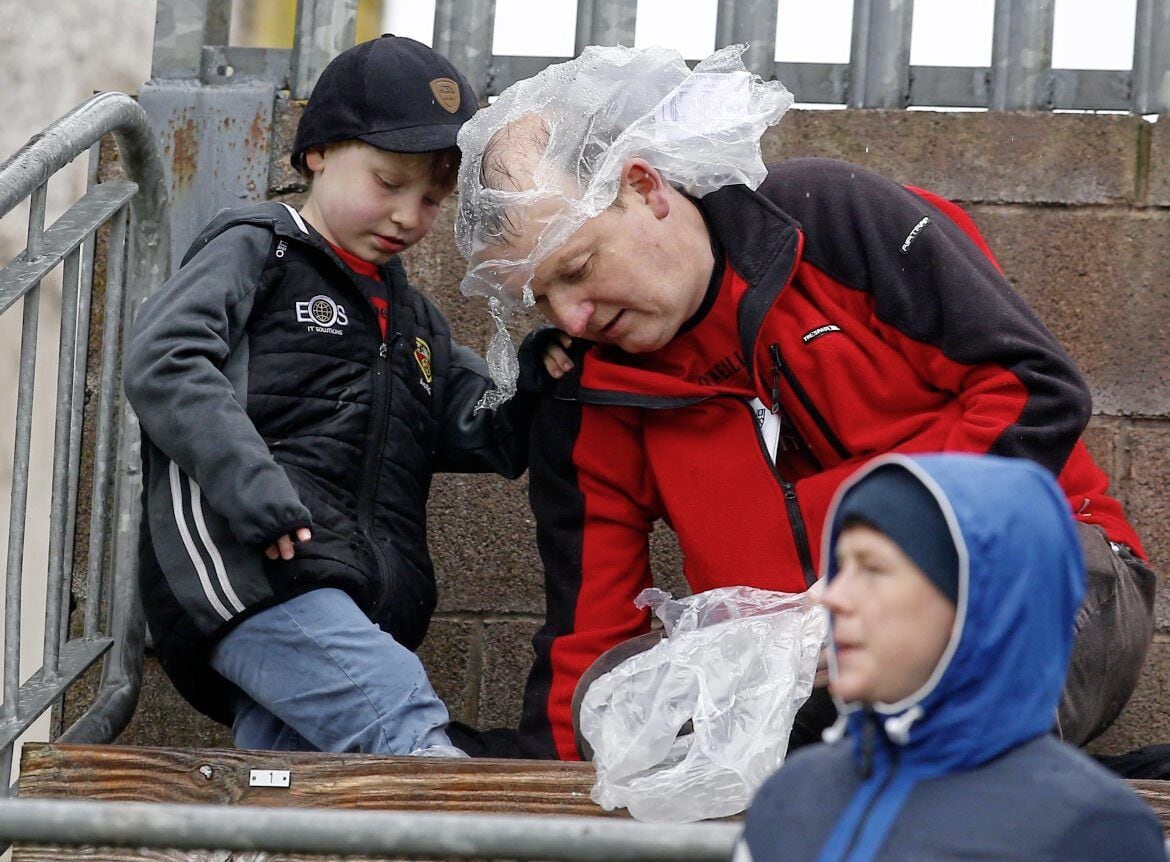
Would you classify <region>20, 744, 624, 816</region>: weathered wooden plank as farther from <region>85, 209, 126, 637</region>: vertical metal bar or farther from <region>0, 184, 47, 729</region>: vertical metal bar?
<region>85, 209, 126, 637</region>: vertical metal bar

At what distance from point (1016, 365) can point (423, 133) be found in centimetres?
115

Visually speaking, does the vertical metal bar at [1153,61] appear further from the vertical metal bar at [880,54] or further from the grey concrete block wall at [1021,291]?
the vertical metal bar at [880,54]

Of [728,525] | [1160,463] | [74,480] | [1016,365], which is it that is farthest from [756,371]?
[74,480]

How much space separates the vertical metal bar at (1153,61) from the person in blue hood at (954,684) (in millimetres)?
2209

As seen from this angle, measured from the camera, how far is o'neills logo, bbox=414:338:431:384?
3.03 metres

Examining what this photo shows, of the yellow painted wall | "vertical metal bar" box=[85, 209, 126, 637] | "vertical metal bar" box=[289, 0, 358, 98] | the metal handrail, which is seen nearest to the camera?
the metal handrail

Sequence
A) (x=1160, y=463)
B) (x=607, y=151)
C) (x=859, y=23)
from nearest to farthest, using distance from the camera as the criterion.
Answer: (x=607, y=151)
(x=1160, y=463)
(x=859, y=23)

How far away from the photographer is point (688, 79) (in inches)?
110

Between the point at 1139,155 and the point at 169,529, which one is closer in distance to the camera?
the point at 169,529

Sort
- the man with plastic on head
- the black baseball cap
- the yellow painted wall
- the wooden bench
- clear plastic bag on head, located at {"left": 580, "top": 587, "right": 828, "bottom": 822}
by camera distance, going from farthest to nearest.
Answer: the yellow painted wall, the black baseball cap, the man with plastic on head, the wooden bench, clear plastic bag on head, located at {"left": 580, "top": 587, "right": 828, "bottom": 822}

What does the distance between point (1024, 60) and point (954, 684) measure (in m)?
2.37

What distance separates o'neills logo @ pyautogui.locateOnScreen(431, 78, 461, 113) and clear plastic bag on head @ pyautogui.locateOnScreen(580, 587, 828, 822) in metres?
1.11

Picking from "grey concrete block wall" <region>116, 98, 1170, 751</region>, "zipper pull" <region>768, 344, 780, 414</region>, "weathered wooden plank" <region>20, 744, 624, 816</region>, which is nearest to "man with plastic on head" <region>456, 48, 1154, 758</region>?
"zipper pull" <region>768, 344, 780, 414</region>

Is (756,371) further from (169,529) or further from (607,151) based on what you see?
(169,529)
